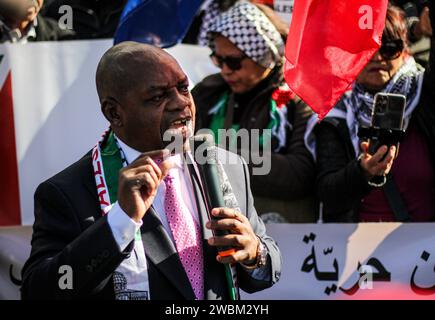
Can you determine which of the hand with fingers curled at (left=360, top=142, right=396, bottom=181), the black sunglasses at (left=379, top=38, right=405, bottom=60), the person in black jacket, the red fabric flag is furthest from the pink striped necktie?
the person in black jacket

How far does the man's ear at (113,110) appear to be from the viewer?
3053mm

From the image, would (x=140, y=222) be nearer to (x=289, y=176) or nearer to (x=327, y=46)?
(x=327, y=46)

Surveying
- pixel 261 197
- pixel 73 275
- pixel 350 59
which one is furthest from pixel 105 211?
pixel 261 197

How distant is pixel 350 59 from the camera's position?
3469 mm

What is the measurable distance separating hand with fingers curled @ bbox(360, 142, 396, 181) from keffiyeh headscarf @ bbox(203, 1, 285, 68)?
0.99 meters

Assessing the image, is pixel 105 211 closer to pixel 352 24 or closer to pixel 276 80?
pixel 352 24

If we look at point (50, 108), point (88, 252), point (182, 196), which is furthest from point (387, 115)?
point (50, 108)

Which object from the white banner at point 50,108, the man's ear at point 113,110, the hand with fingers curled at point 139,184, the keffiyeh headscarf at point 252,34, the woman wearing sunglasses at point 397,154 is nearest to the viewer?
the hand with fingers curled at point 139,184

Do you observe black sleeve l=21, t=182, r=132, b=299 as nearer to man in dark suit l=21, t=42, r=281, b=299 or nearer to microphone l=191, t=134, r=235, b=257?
man in dark suit l=21, t=42, r=281, b=299

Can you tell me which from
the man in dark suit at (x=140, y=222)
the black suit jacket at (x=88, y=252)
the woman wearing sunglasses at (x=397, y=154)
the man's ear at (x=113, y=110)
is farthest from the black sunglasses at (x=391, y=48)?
the man's ear at (x=113, y=110)

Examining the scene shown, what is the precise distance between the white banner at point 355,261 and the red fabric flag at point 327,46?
1.15m

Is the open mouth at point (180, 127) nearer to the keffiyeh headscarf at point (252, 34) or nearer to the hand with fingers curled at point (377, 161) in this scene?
the hand with fingers curled at point (377, 161)

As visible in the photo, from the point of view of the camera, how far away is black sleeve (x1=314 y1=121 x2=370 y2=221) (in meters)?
4.17

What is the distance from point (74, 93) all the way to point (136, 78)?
216cm
